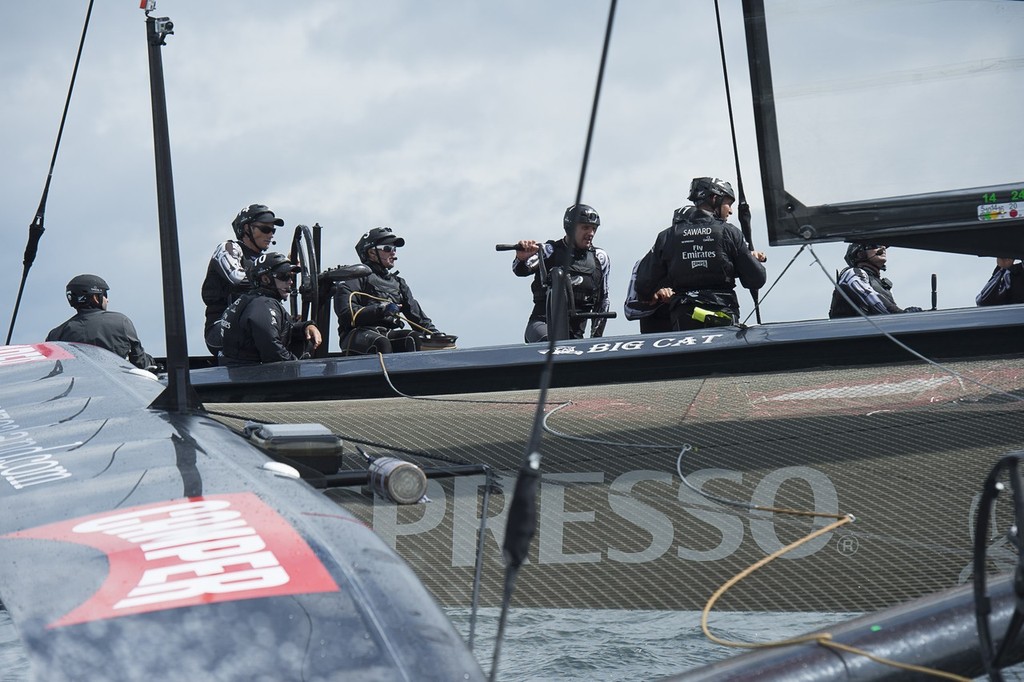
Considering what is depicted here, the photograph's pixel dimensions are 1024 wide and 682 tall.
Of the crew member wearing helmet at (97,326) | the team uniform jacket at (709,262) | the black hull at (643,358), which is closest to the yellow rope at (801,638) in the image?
the black hull at (643,358)

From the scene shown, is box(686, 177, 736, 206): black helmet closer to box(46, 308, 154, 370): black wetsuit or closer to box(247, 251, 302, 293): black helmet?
box(247, 251, 302, 293): black helmet

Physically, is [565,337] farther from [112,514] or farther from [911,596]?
[112,514]

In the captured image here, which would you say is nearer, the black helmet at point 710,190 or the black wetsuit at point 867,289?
the black helmet at point 710,190

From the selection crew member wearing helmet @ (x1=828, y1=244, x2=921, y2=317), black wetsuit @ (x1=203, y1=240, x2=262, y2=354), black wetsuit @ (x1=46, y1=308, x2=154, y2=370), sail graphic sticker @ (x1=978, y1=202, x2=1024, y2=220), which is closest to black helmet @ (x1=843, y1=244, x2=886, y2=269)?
crew member wearing helmet @ (x1=828, y1=244, x2=921, y2=317)

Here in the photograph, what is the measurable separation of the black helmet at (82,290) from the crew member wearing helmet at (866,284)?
4.00 m

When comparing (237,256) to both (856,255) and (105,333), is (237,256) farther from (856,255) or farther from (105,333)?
(856,255)

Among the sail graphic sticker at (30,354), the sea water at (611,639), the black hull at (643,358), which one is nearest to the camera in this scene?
the sea water at (611,639)

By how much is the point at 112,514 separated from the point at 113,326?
196 inches

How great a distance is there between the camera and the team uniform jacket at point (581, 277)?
6848mm

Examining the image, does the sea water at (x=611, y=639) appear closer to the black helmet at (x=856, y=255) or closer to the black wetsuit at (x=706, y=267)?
the black wetsuit at (x=706, y=267)

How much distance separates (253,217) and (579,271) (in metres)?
1.85

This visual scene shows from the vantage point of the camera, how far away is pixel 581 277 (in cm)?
706

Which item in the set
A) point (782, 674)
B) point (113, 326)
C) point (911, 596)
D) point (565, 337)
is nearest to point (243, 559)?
point (782, 674)

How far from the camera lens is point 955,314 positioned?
424cm
